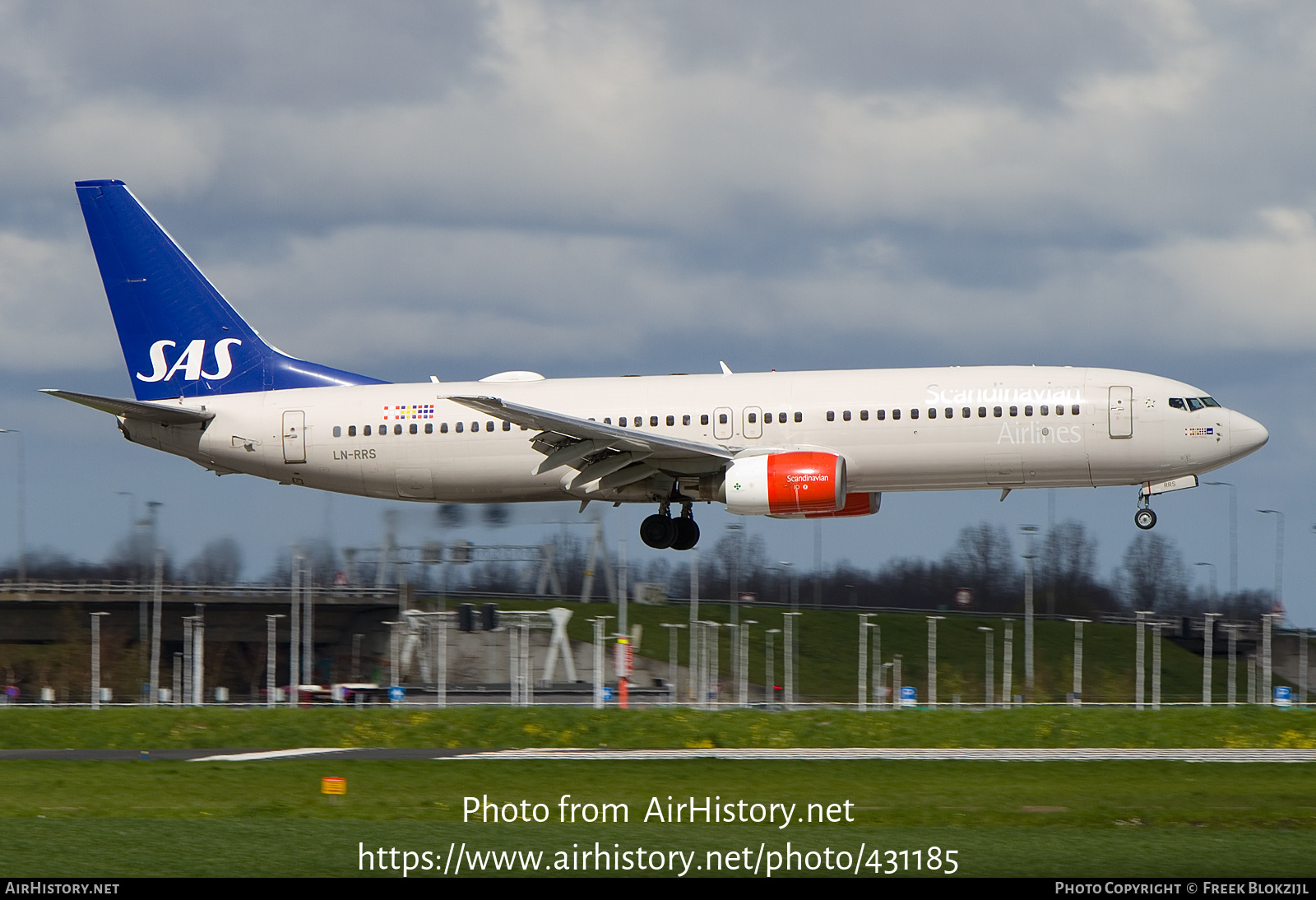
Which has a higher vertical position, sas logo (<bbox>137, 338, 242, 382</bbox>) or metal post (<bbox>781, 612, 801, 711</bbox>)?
sas logo (<bbox>137, 338, 242, 382</bbox>)

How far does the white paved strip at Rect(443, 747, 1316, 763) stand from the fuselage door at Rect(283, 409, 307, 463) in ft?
31.6

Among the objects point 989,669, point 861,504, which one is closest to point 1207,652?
point 989,669

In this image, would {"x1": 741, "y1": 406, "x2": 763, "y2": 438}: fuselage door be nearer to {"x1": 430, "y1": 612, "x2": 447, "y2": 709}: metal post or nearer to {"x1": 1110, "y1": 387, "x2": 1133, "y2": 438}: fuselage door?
{"x1": 1110, "y1": 387, "x2": 1133, "y2": 438}: fuselage door

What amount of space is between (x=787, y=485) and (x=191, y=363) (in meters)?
19.6

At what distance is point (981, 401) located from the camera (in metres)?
42.2

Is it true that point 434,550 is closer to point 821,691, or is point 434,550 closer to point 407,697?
point 407,697

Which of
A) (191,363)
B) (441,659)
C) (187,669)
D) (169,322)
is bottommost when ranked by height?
(187,669)

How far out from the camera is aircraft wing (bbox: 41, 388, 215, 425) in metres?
44.7

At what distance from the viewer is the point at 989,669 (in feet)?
371

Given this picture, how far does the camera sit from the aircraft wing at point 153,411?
44.7m

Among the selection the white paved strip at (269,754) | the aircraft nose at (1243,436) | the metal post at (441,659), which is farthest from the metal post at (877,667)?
the aircraft nose at (1243,436)

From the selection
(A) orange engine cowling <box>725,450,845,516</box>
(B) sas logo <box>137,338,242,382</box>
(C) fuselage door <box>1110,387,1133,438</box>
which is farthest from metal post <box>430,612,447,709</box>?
(C) fuselage door <box>1110,387,1133,438</box>

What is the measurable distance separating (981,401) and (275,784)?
789 inches

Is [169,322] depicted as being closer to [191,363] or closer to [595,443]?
[191,363]
